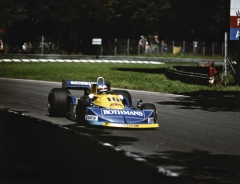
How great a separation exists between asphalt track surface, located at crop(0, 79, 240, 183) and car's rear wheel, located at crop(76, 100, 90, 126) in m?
0.20

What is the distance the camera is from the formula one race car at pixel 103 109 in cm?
1448

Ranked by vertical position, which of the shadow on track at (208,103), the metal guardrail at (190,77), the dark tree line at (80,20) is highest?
the dark tree line at (80,20)

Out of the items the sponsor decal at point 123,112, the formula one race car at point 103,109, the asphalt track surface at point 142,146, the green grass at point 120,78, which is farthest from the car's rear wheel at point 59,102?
the green grass at point 120,78

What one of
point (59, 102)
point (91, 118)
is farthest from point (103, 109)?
point (59, 102)

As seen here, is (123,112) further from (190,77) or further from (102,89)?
(190,77)

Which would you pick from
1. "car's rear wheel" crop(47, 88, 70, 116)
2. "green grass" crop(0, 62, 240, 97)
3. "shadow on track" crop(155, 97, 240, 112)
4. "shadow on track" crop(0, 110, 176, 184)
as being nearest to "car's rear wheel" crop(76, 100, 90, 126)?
"shadow on track" crop(0, 110, 176, 184)

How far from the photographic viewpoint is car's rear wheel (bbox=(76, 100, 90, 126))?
14.9 metres

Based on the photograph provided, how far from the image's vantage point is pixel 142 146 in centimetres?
1230

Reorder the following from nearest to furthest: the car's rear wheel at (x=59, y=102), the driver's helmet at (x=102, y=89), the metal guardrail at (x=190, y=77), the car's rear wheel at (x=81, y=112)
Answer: the car's rear wheel at (x=81, y=112) < the driver's helmet at (x=102, y=89) < the car's rear wheel at (x=59, y=102) < the metal guardrail at (x=190, y=77)

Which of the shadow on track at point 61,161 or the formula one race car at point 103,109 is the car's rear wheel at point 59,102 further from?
the shadow on track at point 61,161

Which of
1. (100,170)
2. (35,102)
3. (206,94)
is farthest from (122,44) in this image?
(100,170)

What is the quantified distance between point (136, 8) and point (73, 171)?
71.5 metres

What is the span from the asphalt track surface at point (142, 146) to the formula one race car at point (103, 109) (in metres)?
0.19

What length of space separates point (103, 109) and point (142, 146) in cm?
245
